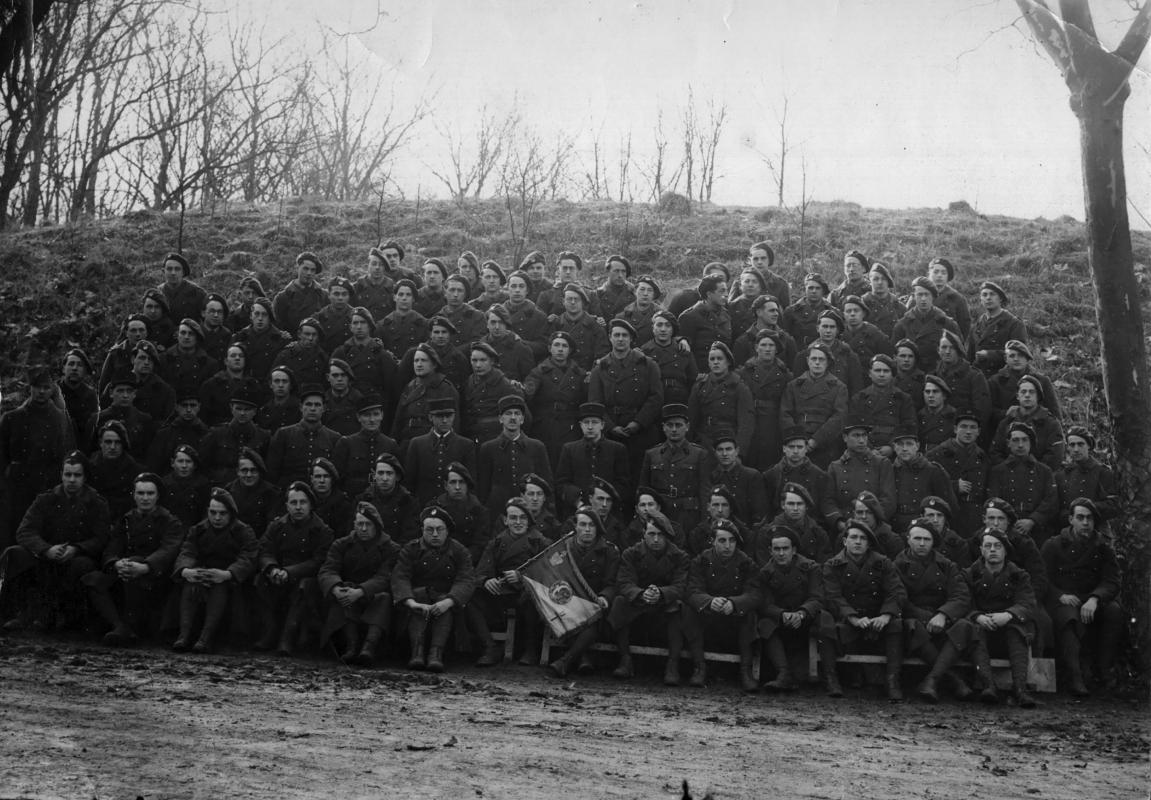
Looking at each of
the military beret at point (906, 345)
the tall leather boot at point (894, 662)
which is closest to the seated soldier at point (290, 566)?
the tall leather boot at point (894, 662)

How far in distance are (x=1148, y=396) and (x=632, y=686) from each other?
194 inches

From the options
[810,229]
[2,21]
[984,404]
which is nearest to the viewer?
[2,21]

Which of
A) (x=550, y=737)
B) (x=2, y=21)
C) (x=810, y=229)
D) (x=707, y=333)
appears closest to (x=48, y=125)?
(x=810, y=229)

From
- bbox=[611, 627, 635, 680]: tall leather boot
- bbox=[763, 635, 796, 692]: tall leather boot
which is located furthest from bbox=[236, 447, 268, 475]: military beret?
bbox=[763, 635, 796, 692]: tall leather boot

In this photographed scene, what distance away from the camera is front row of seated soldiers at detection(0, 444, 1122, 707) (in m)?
9.19

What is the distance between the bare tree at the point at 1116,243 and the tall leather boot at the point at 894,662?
1.94 metres

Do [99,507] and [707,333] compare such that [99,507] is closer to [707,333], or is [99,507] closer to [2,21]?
[2,21]

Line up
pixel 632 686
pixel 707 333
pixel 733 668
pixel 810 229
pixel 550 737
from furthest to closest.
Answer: pixel 810 229, pixel 707 333, pixel 733 668, pixel 632 686, pixel 550 737

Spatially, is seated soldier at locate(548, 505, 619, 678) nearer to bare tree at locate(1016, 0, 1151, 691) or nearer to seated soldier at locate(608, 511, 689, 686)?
seated soldier at locate(608, 511, 689, 686)

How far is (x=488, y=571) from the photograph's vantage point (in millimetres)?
9672

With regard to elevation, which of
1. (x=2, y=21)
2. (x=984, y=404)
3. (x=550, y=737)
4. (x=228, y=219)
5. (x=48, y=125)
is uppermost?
(x=48, y=125)

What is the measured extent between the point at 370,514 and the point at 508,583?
4.38ft

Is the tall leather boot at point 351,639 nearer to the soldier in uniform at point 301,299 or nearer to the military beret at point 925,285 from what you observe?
the soldier in uniform at point 301,299

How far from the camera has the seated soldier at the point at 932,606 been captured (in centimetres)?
901
